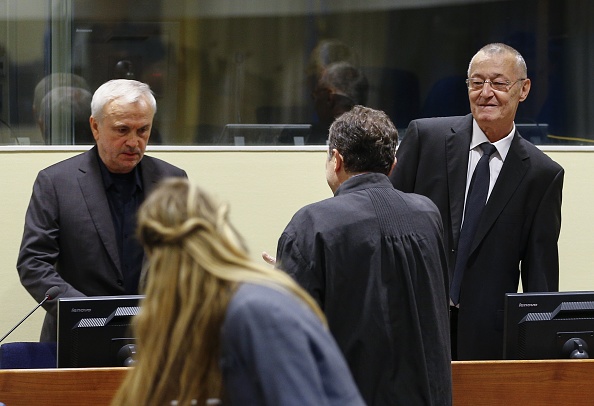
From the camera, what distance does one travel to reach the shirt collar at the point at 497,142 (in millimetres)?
3518

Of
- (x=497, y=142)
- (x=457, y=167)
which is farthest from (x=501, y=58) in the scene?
(x=457, y=167)

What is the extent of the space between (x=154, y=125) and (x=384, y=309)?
262 cm

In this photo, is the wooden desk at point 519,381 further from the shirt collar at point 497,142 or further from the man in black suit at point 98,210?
the man in black suit at point 98,210

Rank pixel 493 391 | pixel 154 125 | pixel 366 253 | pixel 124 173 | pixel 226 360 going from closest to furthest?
pixel 226 360 < pixel 366 253 < pixel 493 391 < pixel 124 173 < pixel 154 125

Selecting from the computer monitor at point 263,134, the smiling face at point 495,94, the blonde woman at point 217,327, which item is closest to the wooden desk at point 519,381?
the smiling face at point 495,94

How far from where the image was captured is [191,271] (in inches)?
52.5

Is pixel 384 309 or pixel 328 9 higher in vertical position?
pixel 328 9

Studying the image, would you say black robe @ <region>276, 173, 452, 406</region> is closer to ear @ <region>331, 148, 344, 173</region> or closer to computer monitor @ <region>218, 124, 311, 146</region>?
ear @ <region>331, 148, 344, 173</region>

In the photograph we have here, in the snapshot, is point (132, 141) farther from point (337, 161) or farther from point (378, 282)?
point (378, 282)

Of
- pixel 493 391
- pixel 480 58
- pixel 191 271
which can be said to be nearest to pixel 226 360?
pixel 191 271

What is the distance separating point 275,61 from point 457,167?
63.0 inches

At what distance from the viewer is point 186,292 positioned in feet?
4.34

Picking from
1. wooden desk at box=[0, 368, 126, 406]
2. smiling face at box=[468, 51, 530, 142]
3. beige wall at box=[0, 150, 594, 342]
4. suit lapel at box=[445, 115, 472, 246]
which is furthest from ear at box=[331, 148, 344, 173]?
beige wall at box=[0, 150, 594, 342]

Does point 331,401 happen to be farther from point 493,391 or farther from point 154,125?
point 154,125
